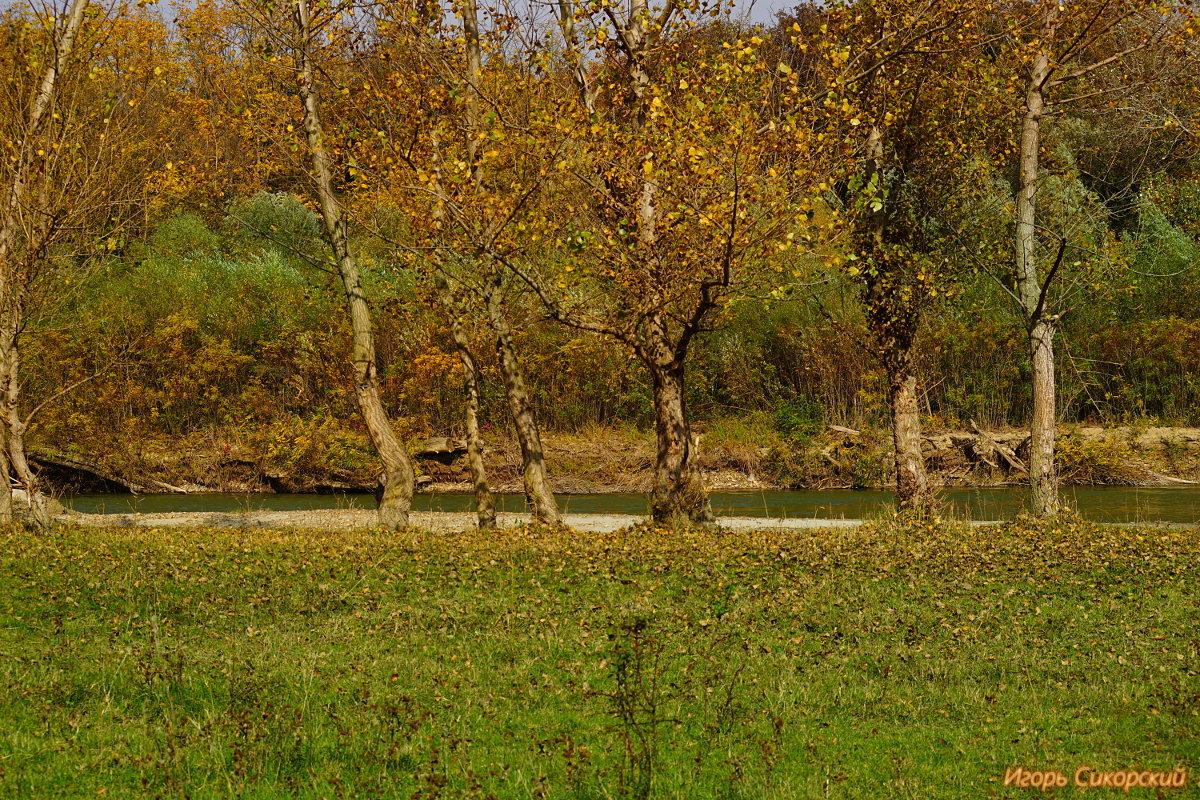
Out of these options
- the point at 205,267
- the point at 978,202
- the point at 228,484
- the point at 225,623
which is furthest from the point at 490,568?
the point at 205,267

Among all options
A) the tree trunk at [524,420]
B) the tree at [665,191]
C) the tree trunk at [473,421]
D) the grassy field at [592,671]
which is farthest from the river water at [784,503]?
the grassy field at [592,671]

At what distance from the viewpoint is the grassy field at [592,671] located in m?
7.16

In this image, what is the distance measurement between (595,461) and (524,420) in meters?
16.4

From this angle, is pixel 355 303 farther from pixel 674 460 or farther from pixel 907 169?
pixel 907 169

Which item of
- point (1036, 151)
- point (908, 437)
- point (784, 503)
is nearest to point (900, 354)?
point (908, 437)

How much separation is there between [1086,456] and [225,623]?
27.8 meters

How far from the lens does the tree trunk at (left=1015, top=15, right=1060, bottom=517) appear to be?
20219 mm

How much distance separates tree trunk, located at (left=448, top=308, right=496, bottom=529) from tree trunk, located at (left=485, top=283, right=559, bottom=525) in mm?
683

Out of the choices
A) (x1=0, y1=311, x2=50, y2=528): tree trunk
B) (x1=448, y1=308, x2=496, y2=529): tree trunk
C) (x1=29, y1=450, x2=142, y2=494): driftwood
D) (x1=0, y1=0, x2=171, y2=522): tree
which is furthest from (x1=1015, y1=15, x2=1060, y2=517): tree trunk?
(x1=29, y1=450, x2=142, y2=494): driftwood

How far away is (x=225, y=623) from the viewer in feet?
37.2

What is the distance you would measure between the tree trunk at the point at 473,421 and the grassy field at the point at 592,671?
4947 mm

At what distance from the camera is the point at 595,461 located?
Result: 118 ft

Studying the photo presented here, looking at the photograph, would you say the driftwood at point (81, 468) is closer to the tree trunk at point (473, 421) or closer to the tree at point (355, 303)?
the tree at point (355, 303)

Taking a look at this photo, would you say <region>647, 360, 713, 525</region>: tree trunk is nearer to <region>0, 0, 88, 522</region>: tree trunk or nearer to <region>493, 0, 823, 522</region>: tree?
<region>493, 0, 823, 522</region>: tree
